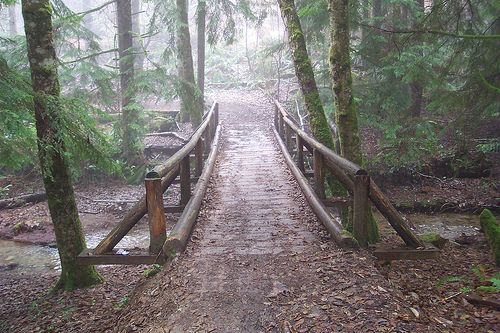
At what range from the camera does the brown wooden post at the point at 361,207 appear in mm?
4477

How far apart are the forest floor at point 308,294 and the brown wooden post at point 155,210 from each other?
1.38 ft

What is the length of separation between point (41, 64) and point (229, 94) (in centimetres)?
2007

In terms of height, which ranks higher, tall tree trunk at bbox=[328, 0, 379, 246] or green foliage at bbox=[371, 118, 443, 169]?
tall tree trunk at bbox=[328, 0, 379, 246]

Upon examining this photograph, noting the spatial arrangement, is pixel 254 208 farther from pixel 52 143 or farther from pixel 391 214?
pixel 52 143

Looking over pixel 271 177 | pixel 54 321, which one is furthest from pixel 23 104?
pixel 271 177

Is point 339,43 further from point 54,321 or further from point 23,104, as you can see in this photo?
point 54,321

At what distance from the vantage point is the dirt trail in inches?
123

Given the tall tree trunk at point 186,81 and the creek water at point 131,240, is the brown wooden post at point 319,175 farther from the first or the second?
the tall tree trunk at point 186,81

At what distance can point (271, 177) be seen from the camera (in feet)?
27.3

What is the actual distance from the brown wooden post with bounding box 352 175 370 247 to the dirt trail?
37 centimetres

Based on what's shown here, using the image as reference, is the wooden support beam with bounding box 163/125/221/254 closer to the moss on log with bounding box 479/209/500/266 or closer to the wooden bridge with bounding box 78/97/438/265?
the wooden bridge with bounding box 78/97/438/265

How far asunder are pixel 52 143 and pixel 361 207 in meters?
4.61

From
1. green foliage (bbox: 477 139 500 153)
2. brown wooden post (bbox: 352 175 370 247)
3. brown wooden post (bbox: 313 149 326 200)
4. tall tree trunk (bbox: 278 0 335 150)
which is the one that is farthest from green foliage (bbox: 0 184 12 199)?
green foliage (bbox: 477 139 500 153)

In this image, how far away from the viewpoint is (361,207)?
4.52 meters
